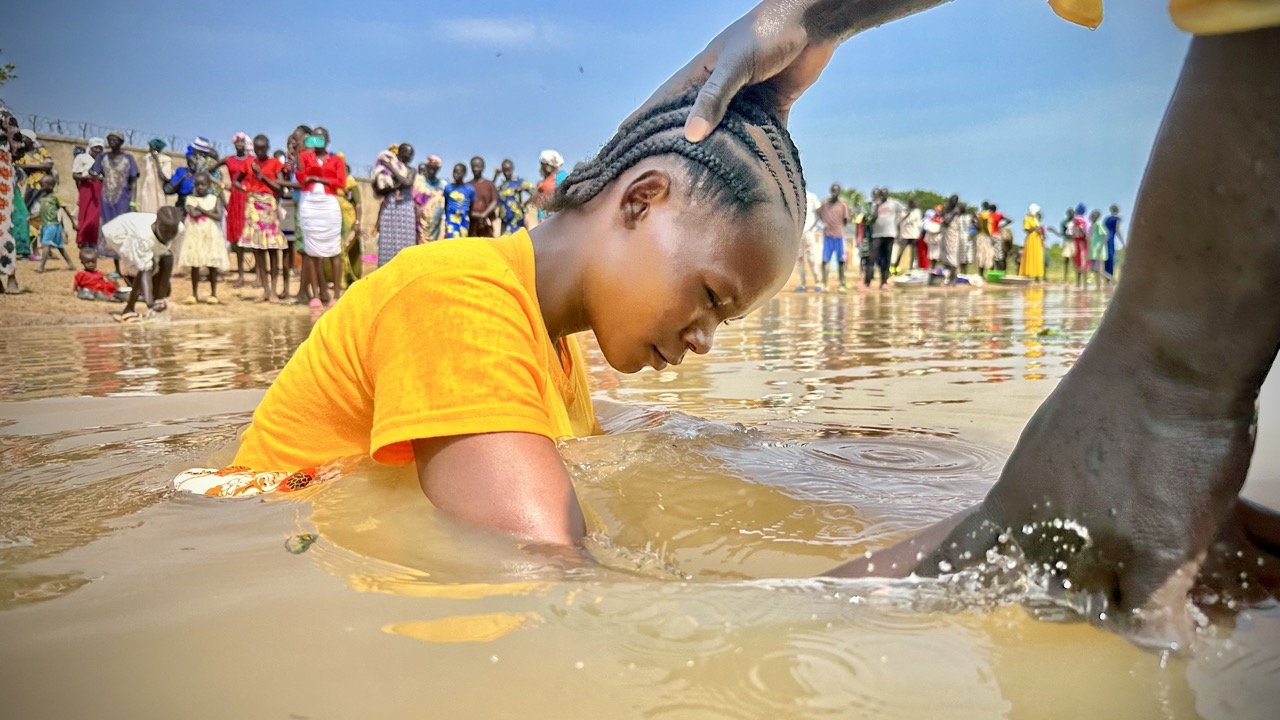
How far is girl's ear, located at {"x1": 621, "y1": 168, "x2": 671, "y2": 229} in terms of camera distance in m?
1.90

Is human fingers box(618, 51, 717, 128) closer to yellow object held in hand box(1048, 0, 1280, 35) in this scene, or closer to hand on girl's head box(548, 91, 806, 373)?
hand on girl's head box(548, 91, 806, 373)

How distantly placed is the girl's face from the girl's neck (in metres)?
0.03

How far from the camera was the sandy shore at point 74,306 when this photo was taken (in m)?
8.80

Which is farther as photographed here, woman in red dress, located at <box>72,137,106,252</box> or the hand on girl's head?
woman in red dress, located at <box>72,137,106,252</box>

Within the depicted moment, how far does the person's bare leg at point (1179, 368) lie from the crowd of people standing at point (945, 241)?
1262 centimetres

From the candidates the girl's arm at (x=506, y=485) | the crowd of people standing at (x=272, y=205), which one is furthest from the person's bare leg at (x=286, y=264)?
the girl's arm at (x=506, y=485)

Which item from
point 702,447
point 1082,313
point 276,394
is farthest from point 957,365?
point 1082,313

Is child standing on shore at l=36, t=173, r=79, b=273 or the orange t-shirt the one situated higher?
child standing on shore at l=36, t=173, r=79, b=273

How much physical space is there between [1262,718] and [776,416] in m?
2.32

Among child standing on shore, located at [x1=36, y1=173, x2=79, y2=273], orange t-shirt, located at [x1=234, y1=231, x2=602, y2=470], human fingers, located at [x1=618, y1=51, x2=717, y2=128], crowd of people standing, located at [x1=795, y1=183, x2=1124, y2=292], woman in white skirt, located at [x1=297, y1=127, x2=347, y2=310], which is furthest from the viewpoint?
crowd of people standing, located at [x1=795, y1=183, x2=1124, y2=292]

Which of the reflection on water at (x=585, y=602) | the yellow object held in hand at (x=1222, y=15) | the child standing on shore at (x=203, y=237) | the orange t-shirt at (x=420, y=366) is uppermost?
the child standing on shore at (x=203, y=237)

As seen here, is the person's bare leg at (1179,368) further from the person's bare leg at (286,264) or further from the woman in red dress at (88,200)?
the woman in red dress at (88,200)

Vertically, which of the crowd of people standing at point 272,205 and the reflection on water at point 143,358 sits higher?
the crowd of people standing at point 272,205

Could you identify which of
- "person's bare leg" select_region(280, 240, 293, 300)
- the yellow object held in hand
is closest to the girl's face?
the yellow object held in hand
